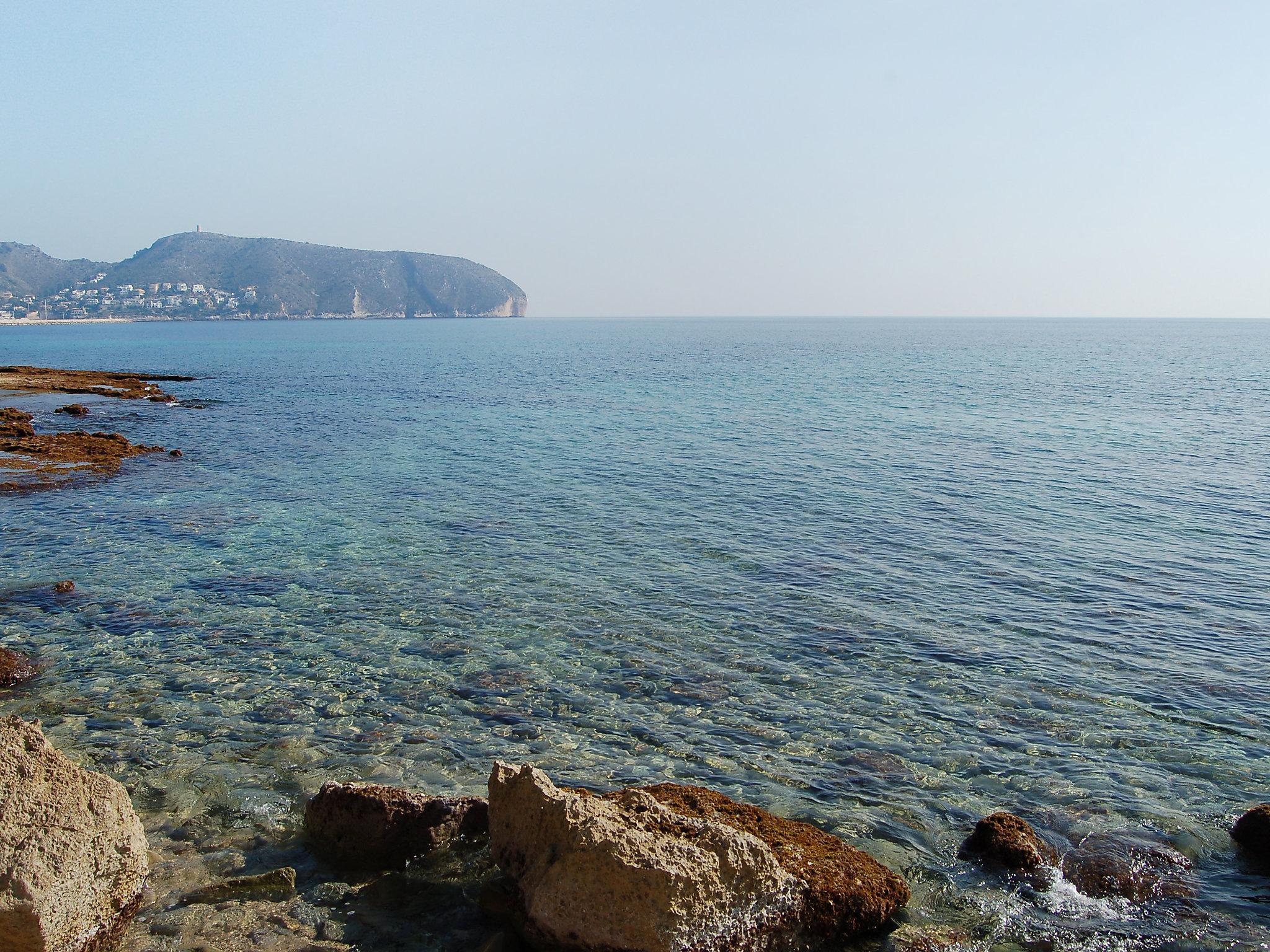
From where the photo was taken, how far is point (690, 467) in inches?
1359

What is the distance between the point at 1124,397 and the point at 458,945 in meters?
68.4

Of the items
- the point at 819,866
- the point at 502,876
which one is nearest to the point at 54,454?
the point at 502,876

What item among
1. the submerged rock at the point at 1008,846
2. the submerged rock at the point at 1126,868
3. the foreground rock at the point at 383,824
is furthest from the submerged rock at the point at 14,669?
the submerged rock at the point at 1126,868

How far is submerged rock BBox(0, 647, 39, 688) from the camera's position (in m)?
13.7

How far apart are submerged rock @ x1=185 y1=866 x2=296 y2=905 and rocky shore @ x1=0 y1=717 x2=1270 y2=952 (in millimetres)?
18

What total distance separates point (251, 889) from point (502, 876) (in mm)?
2520

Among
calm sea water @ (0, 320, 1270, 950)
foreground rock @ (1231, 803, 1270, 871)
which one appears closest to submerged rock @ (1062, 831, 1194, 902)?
calm sea water @ (0, 320, 1270, 950)

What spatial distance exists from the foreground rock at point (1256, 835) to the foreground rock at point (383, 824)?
8.64 metres

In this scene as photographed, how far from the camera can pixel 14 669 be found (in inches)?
552

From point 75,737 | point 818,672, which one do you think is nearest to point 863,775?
point 818,672

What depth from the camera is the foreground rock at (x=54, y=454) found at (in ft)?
95.7

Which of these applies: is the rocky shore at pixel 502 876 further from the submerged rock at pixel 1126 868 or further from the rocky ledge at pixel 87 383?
the rocky ledge at pixel 87 383

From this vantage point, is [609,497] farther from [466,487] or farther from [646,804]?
[646,804]

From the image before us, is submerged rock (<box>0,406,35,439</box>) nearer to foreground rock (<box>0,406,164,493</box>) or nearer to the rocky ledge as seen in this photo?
foreground rock (<box>0,406,164,493</box>)
